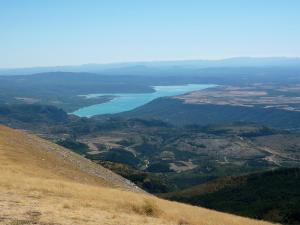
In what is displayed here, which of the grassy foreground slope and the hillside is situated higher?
the grassy foreground slope

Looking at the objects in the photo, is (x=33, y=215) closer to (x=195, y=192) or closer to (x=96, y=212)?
(x=96, y=212)

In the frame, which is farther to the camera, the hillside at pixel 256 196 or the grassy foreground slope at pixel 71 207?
the hillside at pixel 256 196

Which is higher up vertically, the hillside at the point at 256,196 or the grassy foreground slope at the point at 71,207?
the grassy foreground slope at the point at 71,207

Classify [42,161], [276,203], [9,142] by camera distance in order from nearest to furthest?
[42,161] → [9,142] → [276,203]

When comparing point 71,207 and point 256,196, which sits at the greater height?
point 71,207

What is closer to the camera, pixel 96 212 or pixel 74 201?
pixel 96 212

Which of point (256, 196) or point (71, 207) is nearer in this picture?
point (71, 207)

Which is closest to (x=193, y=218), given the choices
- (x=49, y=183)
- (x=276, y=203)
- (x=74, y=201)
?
(x=74, y=201)

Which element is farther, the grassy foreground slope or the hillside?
the hillside
